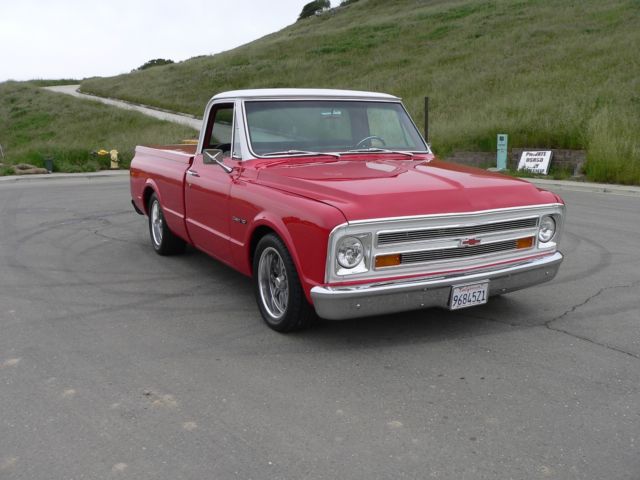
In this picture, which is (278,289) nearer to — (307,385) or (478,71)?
(307,385)

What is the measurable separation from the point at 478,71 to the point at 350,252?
3017 centimetres

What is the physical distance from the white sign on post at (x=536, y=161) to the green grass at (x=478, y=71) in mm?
593

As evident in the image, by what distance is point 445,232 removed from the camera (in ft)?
15.3

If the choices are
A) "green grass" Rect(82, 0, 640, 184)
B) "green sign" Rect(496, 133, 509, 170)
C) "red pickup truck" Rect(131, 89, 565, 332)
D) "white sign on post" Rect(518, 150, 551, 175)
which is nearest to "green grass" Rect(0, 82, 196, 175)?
"green grass" Rect(82, 0, 640, 184)

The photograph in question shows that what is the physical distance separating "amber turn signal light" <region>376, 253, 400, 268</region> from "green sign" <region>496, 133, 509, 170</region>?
14462mm

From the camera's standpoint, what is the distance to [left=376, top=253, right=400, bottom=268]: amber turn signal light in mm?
4496

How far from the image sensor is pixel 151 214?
8.12 metres

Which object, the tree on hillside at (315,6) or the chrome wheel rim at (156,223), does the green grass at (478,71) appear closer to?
the chrome wheel rim at (156,223)

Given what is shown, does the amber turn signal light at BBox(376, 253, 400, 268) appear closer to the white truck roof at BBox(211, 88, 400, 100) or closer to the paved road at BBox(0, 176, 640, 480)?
the paved road at BBox(0, 176, 640, 480)

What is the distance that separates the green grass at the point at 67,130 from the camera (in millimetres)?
21359

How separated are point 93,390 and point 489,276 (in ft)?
8.85

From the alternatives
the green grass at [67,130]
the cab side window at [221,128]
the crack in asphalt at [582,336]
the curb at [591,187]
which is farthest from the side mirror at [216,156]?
the green grass at [67,130]

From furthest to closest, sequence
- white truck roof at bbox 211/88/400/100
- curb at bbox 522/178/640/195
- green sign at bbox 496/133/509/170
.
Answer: green sign at bbox 496/133/509/170, curb at bbox 522/178/640/195, white truck roof at bbox 211/88/400/100

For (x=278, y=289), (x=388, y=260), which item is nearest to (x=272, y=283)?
(x=278, y=289)
